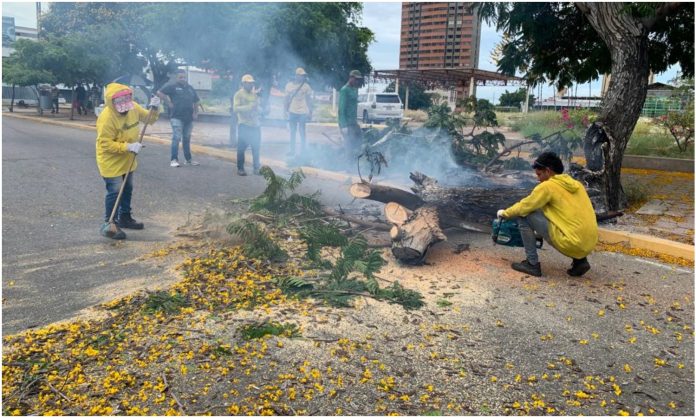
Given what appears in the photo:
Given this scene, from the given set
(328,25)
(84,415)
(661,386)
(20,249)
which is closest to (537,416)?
(661,386)

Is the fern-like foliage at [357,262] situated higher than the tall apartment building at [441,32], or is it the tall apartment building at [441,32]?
the tall apartment building at [441,32]

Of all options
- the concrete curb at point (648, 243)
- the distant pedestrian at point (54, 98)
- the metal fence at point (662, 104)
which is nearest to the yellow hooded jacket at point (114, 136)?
the concrete curb at point (648, 243)

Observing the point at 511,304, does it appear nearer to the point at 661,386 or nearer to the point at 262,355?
the point at 661,386

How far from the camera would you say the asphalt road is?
4102 mm

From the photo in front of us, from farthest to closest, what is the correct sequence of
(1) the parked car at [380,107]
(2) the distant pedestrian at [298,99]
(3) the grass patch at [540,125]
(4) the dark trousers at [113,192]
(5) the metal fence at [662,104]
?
(1) the parked car at [380,107], (3) the grass patch at [540,125], (5) the metal fence at [662,104], (2) the distant pedestrian at [298,99], (4) the dark trousers at [113,192]

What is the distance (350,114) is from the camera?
9.32 meters

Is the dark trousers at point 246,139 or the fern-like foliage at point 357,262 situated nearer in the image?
the fern-like foliage at point 357,262

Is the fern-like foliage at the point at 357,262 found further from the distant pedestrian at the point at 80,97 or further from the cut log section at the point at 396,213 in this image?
the distant pedestrian at the point at 80,97

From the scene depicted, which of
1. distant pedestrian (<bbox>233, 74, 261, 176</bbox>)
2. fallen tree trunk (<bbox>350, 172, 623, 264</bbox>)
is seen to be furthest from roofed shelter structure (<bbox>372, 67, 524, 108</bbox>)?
fallen tree trunk (<bbox>350, 172, 623, 264</bbox>)

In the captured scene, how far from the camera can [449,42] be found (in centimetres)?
2052

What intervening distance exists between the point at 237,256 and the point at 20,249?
225 centimetres

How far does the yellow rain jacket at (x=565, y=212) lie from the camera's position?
447 cm

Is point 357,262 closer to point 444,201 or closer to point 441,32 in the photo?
point 444,201

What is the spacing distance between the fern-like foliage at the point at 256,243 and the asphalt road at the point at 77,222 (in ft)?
2.54
